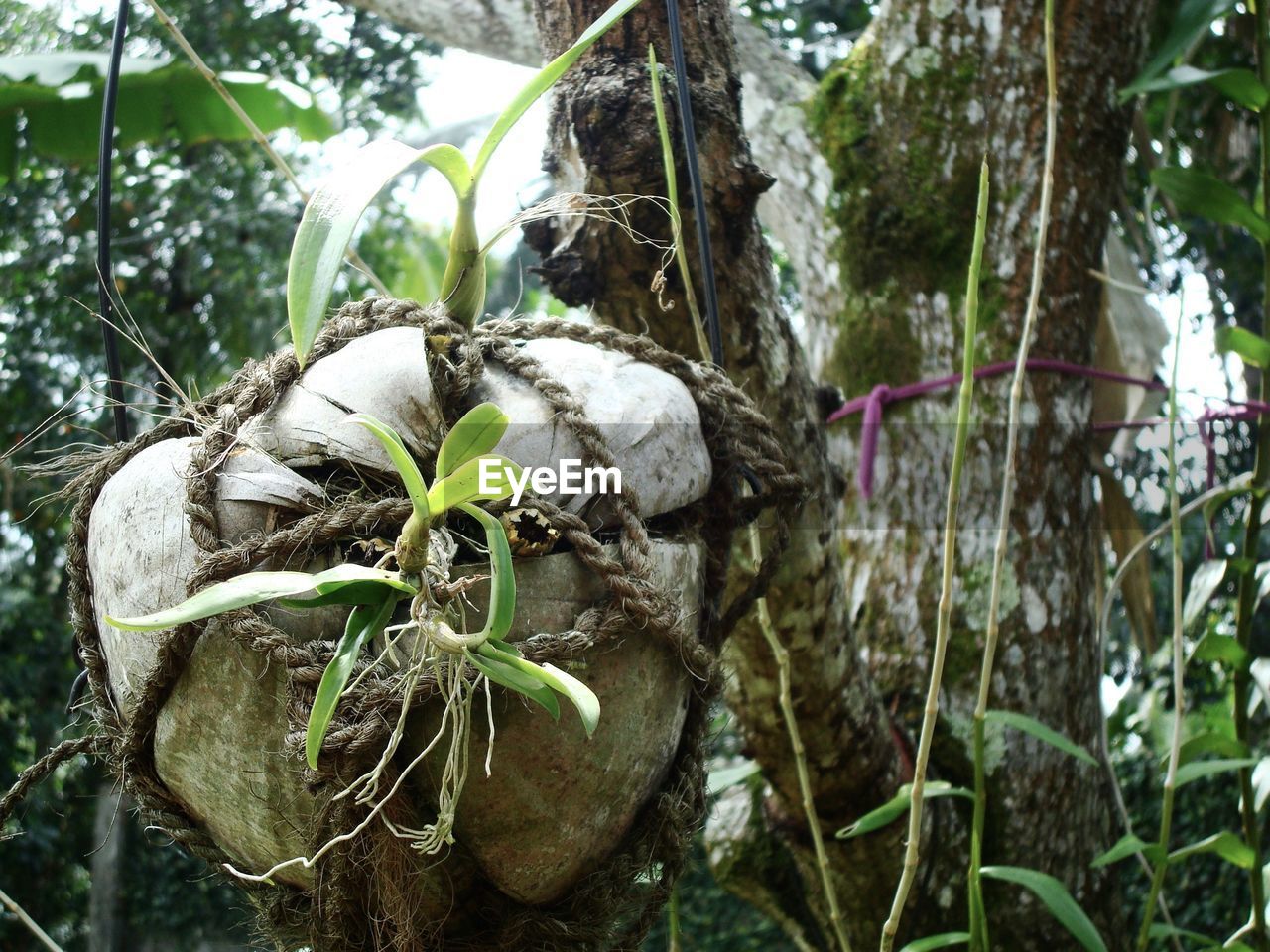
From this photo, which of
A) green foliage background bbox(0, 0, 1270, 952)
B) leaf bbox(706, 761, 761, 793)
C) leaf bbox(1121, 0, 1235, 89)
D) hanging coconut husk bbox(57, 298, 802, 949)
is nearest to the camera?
hanging coconut husk bbox(57, 298, 802, 949)

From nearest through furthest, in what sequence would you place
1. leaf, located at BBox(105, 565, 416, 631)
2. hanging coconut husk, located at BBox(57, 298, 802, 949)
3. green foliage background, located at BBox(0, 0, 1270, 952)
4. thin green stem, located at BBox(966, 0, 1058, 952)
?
leaf, located at BBox(105, 565, 416, 631)
hanging coconut husk, located at BBox(57, 298, 802, 949)
thin green stem, located at BBox(966, 0, 1058, 952)
green foliage background, located at BBox(0, 0, 1270, 952)

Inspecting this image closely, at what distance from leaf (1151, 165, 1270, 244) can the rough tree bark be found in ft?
1.11

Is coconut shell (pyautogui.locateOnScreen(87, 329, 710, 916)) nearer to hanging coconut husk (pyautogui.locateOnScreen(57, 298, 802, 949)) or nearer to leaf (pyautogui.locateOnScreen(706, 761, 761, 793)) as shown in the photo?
hanging coconut husk (pyautogui.locateOnScreen(57, 298, 802, 949))

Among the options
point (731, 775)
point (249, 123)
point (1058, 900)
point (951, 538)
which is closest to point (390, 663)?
point (951, 538)

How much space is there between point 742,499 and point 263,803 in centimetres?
30

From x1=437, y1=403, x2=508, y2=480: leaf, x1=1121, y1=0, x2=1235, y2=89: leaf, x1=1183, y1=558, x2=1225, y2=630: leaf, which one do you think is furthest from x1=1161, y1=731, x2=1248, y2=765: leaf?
x1=437, y1=403, x2=508, y2=480: leaf

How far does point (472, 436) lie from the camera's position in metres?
0.43

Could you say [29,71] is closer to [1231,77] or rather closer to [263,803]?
[263,803]

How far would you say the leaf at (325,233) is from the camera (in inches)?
17.1

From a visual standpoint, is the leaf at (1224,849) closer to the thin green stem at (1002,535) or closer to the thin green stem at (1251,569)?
the thin green stem at (1251,569)

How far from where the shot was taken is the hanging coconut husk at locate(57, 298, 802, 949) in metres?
0.49

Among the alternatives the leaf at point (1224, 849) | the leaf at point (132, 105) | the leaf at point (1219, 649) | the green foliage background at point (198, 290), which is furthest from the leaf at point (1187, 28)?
the green foliage background at point (198, 290)

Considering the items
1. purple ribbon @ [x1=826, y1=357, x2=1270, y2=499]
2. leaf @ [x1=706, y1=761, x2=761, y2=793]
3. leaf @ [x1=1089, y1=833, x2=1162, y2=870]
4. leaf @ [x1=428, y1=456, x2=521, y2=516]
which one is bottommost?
leaf @ [x1=706, y1=761, x2=761, y2=793]

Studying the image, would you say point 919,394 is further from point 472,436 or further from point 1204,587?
point 472,436
